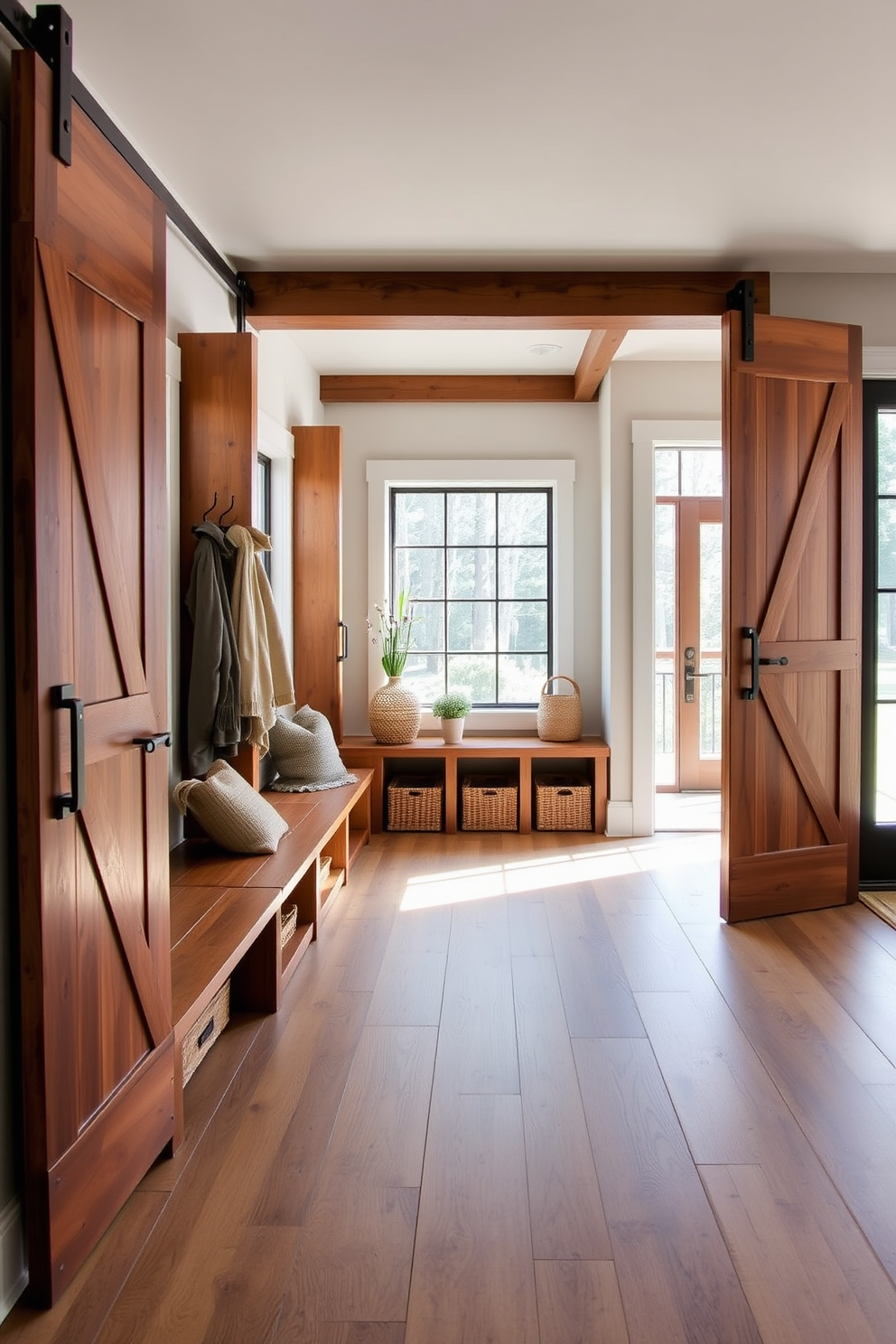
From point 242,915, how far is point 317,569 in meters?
2.78

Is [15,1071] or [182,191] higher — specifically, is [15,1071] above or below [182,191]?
below

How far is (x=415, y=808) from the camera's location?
5508 mm

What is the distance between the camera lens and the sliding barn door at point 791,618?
12.5 feet

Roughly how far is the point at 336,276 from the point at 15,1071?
3.30m

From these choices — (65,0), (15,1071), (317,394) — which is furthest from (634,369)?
(15,1071)

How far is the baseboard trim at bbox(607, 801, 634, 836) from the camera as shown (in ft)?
17.7

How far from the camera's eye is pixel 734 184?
3193 millimetres

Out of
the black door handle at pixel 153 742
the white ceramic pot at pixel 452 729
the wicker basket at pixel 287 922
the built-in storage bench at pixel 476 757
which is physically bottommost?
the wicker basket at pixel 287 922

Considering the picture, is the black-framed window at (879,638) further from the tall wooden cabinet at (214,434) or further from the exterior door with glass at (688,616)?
the tall wooden cabinet at (214,434)

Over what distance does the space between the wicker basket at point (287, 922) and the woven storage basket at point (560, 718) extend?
2448 millimetres

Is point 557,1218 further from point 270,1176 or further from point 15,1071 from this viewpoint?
point 15,1071

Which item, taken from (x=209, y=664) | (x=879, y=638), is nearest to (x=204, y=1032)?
(x=209, y=664)

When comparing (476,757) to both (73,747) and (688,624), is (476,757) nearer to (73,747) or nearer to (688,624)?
(688,624)

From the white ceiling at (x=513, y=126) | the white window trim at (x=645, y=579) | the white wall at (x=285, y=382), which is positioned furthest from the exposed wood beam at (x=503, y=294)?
the white window trim at (x=645, y=579)
